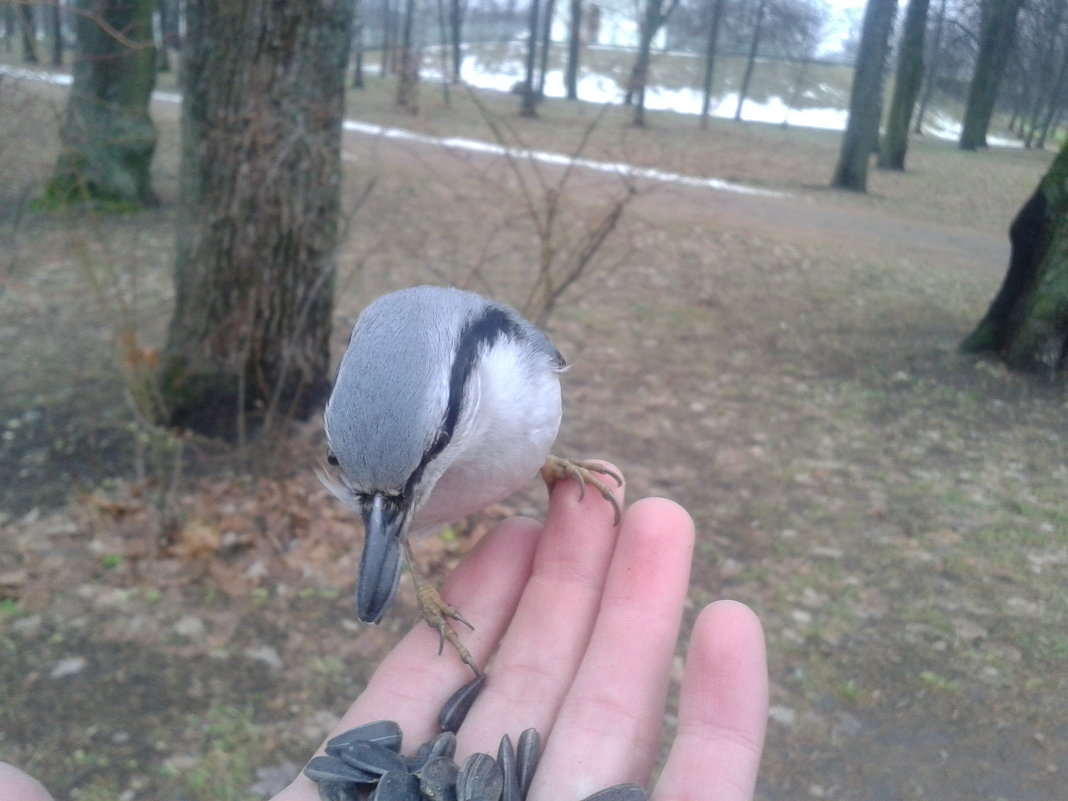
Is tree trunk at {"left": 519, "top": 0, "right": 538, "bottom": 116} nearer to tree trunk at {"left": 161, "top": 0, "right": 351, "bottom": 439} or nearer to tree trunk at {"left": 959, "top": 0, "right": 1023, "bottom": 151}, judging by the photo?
tree trunk at {"left": 959, "top": 0, "right": 1023, "bottom": 151}

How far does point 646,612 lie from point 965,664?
67.4 inches

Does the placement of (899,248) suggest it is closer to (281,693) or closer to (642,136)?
(642,136)

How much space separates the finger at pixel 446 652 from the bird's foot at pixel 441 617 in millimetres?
33

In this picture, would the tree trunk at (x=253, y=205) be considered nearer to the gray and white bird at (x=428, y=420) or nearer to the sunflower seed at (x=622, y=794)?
the gray and white bird at (x=428, y=420)

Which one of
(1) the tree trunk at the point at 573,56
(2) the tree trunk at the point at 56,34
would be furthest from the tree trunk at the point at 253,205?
(1) the tree trunk at the point at 573,56

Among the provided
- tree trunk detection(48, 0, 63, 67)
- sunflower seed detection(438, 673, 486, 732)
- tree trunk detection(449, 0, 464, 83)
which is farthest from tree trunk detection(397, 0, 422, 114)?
sunflower seed detection(438, 673, 486, 732)

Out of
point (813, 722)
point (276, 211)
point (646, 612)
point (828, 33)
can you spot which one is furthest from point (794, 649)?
point (828, 33)

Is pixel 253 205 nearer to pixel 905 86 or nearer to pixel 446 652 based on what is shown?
pixel 446 652

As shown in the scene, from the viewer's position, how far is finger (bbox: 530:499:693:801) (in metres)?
1.94

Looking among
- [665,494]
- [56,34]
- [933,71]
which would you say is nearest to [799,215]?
[933,71]

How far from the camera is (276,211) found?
3820 mm

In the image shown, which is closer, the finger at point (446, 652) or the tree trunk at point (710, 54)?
the finger at point (446, 652)

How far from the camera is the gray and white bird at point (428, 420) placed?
163 centimetres

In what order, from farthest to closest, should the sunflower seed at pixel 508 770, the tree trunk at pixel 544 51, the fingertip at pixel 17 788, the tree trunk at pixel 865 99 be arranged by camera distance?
the tree trunk at pixel 544 51, the tree trunk at pixel 865 99, the sunflower seed at pixel 508 770, the fingertip at pixel 17 788
